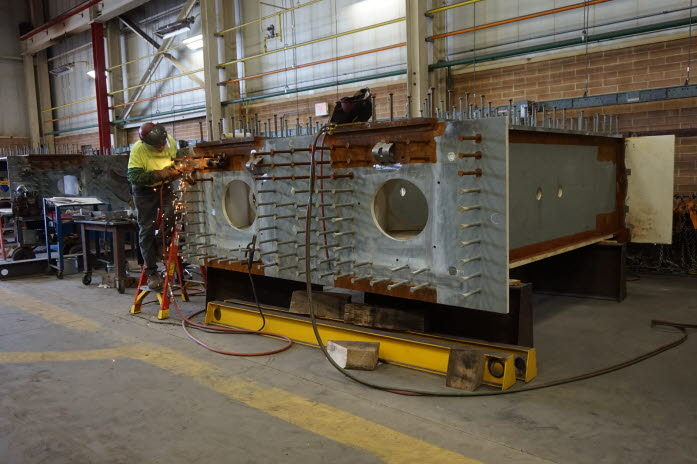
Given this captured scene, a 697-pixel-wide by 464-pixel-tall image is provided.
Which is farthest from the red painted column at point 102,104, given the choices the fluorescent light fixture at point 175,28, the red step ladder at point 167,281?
the red step ladder at point 167,281

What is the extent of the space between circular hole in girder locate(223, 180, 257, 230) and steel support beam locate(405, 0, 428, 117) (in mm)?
3598

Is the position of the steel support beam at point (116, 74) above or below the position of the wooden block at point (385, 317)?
above

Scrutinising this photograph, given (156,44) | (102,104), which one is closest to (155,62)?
(156,44)

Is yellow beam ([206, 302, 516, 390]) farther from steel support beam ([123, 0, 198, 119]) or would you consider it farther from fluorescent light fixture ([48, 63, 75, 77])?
fluorescent light fixture ([48, 63, 75, 77])

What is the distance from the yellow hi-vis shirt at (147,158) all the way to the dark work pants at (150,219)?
0.17 metres

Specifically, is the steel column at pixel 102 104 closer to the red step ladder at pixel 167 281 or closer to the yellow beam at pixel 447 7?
the yellow beam at pixel 447 7

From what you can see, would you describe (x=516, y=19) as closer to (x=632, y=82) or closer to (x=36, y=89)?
(x=632, y=82)

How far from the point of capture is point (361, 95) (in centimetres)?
406

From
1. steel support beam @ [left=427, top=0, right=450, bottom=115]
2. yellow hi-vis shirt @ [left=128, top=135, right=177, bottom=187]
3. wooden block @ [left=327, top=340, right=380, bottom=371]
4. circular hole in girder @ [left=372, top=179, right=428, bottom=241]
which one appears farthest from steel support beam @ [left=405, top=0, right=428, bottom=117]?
wooden block @ [left=327, top=340, right=380, bottom=371]

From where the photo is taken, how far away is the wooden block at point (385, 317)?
3.87 metres

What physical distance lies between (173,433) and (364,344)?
135 cm

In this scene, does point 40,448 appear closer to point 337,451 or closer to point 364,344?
point 337,451

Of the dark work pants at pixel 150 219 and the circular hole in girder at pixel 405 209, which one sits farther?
the dark work pants at pixel 150 219

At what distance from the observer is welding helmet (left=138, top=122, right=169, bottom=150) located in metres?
5.69
